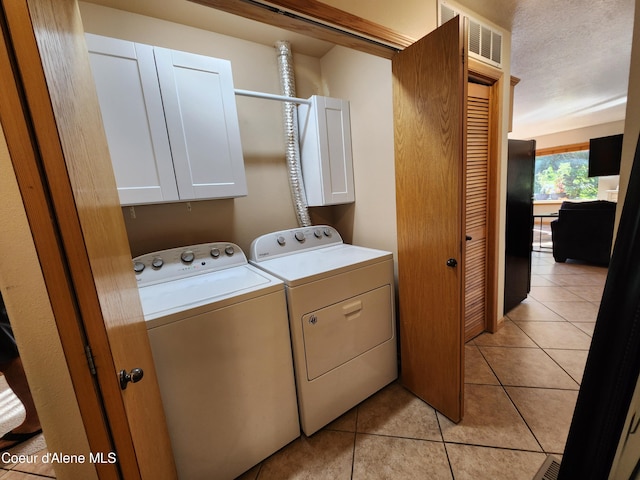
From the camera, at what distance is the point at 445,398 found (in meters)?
1.54

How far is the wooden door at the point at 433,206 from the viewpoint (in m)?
1.26

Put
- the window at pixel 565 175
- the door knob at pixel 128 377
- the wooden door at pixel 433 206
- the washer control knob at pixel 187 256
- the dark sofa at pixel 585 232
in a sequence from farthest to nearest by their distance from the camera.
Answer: the window at pixel 565 175, the dark sofa at pixel 585 232, the washer control knob at pixel 187 256, the wooden door at pixel 433 206, the door knob at pixel 128 377

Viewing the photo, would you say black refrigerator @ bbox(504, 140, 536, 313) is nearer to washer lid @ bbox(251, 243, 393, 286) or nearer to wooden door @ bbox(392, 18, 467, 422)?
wooden door @ bbox(392, 18, 467, 422)

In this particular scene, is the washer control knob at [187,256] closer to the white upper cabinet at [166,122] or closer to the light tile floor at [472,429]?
the white upper cabinet at [166,122]

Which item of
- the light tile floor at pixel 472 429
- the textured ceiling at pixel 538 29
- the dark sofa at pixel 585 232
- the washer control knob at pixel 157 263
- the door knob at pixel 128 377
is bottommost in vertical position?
the light tile floor at pixel 472 429

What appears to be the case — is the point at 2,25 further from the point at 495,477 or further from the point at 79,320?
the point at 495,477

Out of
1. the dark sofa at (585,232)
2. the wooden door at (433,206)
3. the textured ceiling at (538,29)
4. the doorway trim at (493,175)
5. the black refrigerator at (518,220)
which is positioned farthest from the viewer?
the dark sofa at (585,232)

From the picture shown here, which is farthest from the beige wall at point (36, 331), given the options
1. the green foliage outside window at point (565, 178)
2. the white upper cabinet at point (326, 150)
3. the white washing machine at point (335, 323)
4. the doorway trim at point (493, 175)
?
the green foliage outside window at point (565, 178)

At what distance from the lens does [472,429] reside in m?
1.46

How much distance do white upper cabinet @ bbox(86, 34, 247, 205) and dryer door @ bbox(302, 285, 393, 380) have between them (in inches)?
37.8

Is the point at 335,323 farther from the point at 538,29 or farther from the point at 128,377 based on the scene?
the point at 538,29

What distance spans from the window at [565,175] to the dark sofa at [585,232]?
157 inches

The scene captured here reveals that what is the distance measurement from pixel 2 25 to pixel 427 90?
1.47 m

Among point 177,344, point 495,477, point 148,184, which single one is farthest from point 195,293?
point 495,477
